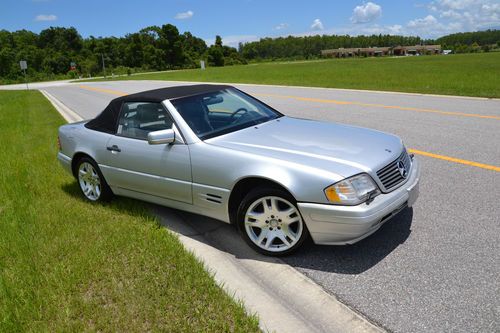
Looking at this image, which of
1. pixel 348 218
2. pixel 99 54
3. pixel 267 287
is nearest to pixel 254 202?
pixel 267 287

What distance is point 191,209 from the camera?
166 inches

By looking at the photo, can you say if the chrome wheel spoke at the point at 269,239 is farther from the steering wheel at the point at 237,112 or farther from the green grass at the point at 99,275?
the steering wheel at the point at 237,112

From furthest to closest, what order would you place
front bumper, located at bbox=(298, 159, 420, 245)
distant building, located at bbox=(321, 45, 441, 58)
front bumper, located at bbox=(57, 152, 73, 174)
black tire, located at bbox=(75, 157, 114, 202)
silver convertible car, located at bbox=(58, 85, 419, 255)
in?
1. distant building, located at bbox=(321, 45, 441, 58)
2. front bumper, located at bbox=(57, 152, 73, 174)
3. black tire, located at bbox=(75, 157, 114, 202)
4. silver convertible car, located at bbox=(58, 85, 419, 255)
5. front bumper, located at bbox=(298, 159, 420, 245)

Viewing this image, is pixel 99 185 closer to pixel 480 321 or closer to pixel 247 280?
pixel 247 280

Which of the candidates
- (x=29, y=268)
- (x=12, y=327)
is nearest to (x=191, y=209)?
(x=29, y=268)

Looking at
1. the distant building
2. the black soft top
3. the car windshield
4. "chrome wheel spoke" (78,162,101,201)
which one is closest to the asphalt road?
the car windshield

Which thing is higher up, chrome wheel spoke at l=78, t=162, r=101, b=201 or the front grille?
the front grille

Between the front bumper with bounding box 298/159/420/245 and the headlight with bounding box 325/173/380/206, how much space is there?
0.05 m

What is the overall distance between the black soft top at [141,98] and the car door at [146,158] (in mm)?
69

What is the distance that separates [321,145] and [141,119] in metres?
2.11

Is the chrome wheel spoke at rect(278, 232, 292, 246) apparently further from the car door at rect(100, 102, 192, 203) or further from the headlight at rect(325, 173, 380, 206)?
the car door at rect(100, 102, 192, 203)

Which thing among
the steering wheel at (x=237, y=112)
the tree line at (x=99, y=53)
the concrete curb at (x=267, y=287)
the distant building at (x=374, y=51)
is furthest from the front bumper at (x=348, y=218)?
the distant building at (x=374, y=51)

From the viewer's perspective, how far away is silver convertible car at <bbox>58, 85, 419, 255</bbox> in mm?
3301

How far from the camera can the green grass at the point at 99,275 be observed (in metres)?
Result: 2.84
